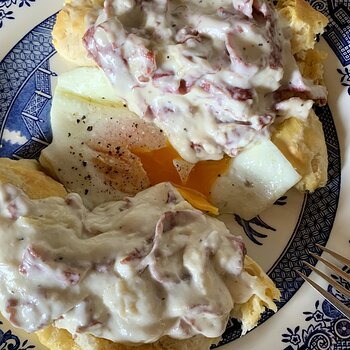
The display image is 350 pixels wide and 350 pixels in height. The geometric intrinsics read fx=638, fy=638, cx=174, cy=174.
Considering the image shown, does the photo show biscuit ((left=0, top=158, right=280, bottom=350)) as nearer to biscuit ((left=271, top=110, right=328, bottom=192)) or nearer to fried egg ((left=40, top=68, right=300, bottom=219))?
fried egg ((left=40, top=68, right=300, bottom=219))

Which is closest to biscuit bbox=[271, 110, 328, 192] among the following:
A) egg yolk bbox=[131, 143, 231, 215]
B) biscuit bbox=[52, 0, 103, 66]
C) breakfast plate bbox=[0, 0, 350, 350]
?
breakfast plate bbox=[0, 0, 350, 350]

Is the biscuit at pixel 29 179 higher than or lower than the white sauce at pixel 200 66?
lower

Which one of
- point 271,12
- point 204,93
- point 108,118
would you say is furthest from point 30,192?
point 271,12

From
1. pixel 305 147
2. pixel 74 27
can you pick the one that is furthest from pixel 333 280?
pixel 74 27

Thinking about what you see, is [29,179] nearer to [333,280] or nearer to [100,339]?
[100,339]

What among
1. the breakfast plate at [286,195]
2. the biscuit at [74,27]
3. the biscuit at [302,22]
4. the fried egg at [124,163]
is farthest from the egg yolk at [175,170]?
the biscuit at [302,22]

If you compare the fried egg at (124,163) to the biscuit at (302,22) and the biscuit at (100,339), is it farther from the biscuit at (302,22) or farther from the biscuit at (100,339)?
the biscuit at (302,22)

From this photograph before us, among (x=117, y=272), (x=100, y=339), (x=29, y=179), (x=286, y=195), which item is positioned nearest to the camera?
(x=117, y=272)

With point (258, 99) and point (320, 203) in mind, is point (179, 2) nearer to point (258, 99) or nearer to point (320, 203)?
point (258, 99)
